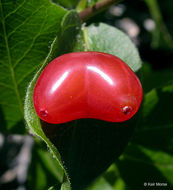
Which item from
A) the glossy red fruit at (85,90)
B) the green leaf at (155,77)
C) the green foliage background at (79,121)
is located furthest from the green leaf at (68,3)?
the green leaf at (155,77)

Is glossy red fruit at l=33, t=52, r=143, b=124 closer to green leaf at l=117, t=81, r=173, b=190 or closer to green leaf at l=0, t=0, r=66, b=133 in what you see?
green leaf at l=0, t=0, r=66, b=133

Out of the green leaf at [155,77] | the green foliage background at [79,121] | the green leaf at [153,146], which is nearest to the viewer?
the green foliage background at [79,121]

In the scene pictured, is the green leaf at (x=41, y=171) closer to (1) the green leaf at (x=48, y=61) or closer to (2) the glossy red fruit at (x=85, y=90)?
(1) the green leaf at (x=48, y=61)

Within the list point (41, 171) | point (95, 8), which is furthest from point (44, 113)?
point (41, 171)

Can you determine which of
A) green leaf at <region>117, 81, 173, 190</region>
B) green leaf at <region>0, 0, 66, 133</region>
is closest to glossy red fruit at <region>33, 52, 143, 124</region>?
green leaf at <region>0, 0, 66, 133</region>

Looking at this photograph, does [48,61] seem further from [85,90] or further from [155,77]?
[155,77]
